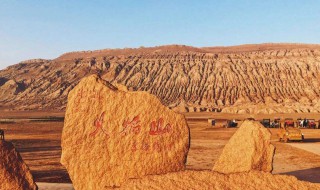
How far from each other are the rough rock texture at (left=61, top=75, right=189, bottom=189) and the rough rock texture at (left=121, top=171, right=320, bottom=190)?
4.23ft

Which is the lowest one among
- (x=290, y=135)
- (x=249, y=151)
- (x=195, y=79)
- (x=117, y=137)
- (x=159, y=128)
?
(x=195, y=79)

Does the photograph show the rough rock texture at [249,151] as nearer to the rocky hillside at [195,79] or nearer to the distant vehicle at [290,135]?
the distant vehicle at [290,135]

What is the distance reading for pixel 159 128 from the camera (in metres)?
7.92

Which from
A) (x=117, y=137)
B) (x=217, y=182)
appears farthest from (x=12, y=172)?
(x=217, y=182)

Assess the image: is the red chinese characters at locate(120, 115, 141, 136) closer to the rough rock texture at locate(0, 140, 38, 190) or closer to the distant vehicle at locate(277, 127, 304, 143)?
the rough rock texture at locate(0, 140, 38, 190)

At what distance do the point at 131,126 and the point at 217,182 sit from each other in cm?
230

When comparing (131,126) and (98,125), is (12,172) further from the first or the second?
(131,126)

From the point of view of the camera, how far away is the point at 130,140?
313 inches

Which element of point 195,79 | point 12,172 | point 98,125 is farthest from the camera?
point 195,79

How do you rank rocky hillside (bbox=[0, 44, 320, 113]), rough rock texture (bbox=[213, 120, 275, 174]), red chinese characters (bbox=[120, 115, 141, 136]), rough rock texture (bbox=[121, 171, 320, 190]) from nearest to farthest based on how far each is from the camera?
rough rock texture (bbox=[121, 171, 320, 190]) < red chinese characters (bbox=[120, 115, 141, 136]) < rough rock texture (bbox=[213, 120, 275, 174]) < rocky hillside (bbox=[0, 44, 320, 113])

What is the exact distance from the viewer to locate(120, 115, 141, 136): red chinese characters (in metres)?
7.96

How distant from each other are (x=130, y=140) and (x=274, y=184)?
9.52 ft

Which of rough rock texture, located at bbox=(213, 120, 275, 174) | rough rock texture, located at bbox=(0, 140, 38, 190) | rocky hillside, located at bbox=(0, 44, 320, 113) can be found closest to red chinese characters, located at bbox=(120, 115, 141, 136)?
rough rock texture, located at bbox=(0, 140, 38, 190)

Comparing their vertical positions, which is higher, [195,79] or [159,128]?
[159,128]
